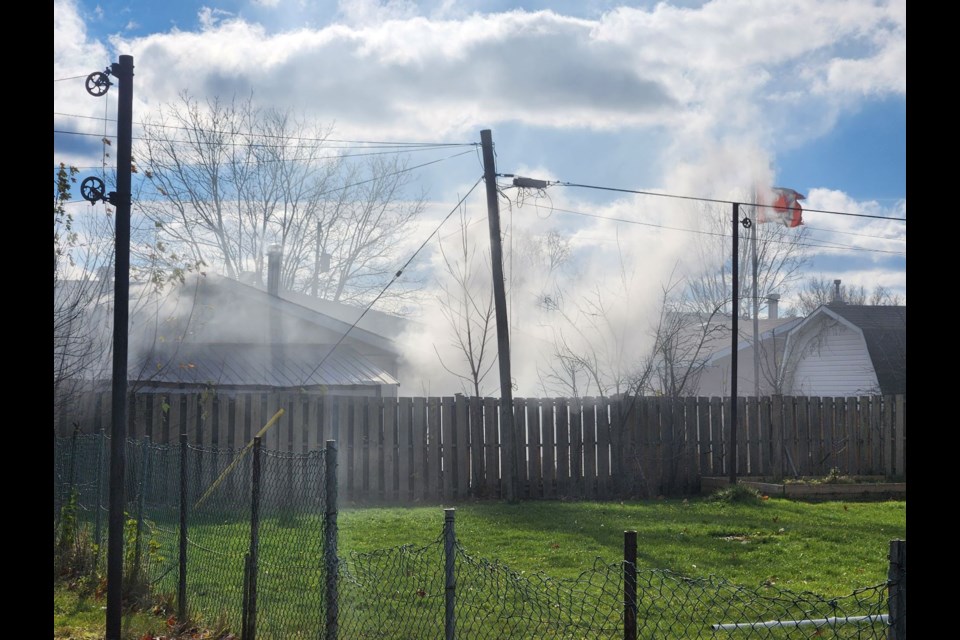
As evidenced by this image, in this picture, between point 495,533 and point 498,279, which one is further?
point 498,279

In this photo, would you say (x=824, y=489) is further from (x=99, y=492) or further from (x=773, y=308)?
(x=773, y=308)

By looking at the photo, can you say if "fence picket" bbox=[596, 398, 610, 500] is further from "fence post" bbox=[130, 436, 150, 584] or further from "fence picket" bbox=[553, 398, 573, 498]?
"fence post" bbox=[130, 436, 150, 584]

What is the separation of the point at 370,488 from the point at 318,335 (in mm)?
6726

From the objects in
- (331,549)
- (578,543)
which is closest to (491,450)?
(578,543)

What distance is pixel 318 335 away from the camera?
71.4 feet

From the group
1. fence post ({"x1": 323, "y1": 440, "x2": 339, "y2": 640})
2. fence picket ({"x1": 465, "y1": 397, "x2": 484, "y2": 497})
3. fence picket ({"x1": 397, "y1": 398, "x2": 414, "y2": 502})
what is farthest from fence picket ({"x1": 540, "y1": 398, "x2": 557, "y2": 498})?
fence post ({"x1": 323, "y1": 440, "x2": 339, "y2": 640})

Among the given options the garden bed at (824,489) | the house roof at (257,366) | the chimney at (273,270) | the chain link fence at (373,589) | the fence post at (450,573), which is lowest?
the garden bed at (824,489)

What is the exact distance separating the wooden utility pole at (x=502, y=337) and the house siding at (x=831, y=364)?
18.7 meters

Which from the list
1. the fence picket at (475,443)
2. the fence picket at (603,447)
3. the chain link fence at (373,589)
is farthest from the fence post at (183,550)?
the fence picket at (603,447)

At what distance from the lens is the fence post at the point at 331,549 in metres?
5.31

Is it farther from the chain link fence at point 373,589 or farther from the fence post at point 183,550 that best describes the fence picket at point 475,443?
the fence post at point 183,550

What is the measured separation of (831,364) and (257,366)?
2074cm
